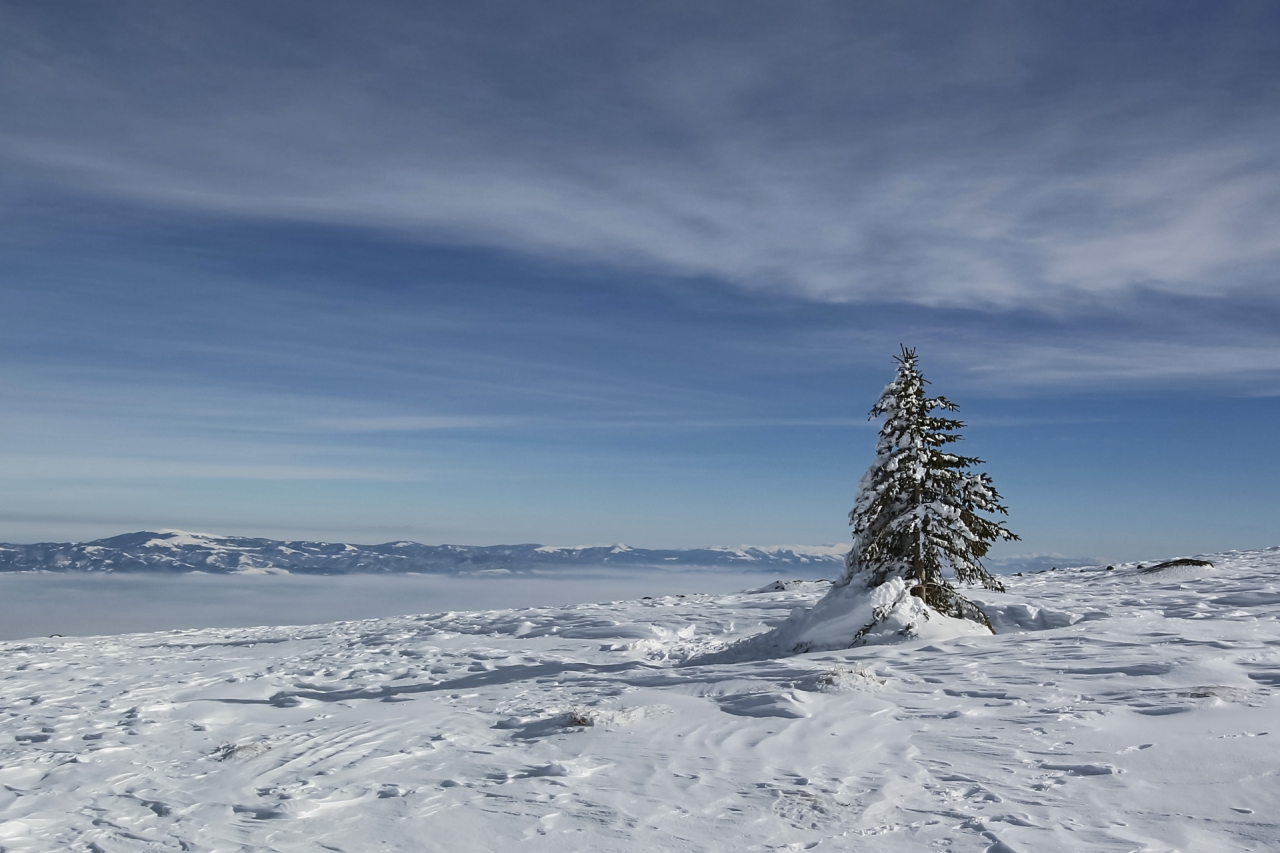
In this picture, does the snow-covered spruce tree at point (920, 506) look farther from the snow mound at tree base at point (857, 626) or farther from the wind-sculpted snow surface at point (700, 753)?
the wind-sculpted snow surface at point (700, 753)

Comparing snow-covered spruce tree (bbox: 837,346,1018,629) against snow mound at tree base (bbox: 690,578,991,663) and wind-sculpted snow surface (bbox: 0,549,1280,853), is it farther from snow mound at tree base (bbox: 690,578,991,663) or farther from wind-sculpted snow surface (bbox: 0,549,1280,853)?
wind-sculpted snow surface (bbox: 0,549,1280,853)

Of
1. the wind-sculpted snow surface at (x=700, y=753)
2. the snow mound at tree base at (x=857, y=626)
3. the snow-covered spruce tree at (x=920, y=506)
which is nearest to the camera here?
the wind-sculpted snow surface at (x=700, y=753)

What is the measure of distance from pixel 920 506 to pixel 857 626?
3.10 m

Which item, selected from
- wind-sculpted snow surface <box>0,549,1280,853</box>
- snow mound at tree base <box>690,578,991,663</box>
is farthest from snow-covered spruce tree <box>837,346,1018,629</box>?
wind-sculpted snow surface <box>0,549,1280,853</box>

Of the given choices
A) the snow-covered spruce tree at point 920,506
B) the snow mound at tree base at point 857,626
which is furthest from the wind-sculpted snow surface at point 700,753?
the snow-covered spruce tree at point 920,506

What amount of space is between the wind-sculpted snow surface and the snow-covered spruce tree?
3.26 m

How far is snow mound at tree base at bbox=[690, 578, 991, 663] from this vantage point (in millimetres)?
12773

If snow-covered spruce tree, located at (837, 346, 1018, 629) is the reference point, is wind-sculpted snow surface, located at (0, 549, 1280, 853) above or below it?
below

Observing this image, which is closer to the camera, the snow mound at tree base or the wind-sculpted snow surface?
the wind-sculpted snow surface

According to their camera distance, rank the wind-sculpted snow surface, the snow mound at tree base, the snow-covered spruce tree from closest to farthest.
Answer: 1. the wind-sculpted snow surface
2. the snow mound at tree base
3. the snow-covered spruce tree

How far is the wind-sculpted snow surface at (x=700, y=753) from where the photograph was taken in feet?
17.7

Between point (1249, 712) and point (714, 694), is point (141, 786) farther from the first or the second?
point (1249, 712)

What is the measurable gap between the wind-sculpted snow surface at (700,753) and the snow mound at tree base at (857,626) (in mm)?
1053

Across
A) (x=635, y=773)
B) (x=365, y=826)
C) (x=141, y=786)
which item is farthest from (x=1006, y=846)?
(x=141, y=786)
